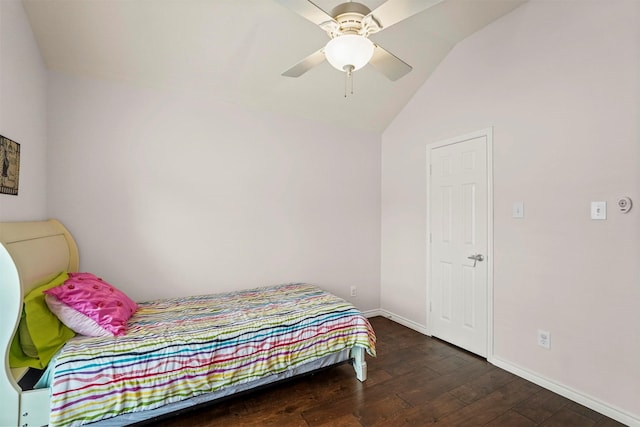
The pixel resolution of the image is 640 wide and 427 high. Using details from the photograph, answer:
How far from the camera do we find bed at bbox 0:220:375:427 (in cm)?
144

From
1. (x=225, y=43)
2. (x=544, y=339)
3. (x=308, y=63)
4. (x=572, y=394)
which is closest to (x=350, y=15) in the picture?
(x=308, y=63)

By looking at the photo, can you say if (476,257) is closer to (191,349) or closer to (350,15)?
(350,15)

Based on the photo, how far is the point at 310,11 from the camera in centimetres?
149

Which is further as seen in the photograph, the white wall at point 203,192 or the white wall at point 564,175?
the white wall at point 203,192

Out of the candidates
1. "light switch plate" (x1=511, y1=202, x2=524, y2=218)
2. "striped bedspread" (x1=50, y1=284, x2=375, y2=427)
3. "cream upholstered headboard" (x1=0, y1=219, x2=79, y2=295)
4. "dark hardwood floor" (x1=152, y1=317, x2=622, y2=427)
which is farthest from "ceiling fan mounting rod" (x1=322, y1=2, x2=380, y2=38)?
"dark hardwood floor" (x1=152, y1=317, x2=622, y2=427)

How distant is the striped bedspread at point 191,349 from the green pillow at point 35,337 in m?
0.11

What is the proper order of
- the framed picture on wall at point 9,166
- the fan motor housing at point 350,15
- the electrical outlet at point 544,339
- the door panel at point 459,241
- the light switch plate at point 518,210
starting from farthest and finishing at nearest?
the door panel at point 459,241 < the light switch plate at point 518,210 < the electrical outlet at point 544,339 < the framed picture on wall at point 9,166 < the fan motor housing at point 350,15

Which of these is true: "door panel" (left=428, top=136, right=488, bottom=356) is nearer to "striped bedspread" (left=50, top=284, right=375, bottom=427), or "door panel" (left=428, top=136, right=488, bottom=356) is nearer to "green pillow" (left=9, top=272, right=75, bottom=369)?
"striped bedspread" (left=50, top=284, right=375, bottom=427)

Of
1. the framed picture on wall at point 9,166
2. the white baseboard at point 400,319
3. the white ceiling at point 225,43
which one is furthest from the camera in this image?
the white baseboard at point 400,319

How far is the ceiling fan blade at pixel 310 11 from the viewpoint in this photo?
4.66 feet

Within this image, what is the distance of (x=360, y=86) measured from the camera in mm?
3098

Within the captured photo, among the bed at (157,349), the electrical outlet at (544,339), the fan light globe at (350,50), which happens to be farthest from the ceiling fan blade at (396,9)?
the electrical outlet at (544,339)

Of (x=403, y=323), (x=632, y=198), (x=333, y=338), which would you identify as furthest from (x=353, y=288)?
(x=632, y=198)

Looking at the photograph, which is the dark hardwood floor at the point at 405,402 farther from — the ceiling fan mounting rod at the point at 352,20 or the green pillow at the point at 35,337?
the ceiling fan mounting rod at the point at 352,20
